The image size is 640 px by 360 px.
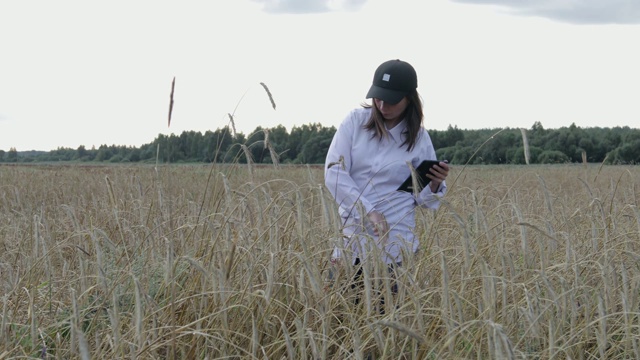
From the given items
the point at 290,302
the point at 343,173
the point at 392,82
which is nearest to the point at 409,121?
the point at 392,82

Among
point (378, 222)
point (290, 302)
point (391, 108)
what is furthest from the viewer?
point (391, 108)

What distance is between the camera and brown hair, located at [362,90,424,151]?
11.5ft

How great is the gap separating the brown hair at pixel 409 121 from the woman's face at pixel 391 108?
0.02 meters

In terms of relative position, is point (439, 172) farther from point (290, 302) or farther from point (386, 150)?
point (290, 302)

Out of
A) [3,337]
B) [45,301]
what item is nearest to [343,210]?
[45,301]

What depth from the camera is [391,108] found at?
3.49 m

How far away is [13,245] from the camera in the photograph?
4832 millimetres

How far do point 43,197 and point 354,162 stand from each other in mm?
6694

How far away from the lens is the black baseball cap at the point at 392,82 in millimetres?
3395

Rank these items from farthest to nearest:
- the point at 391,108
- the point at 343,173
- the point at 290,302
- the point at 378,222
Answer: the point at 391,108 < the point at 343,173 < the point at 378,222 < the point at 290,302

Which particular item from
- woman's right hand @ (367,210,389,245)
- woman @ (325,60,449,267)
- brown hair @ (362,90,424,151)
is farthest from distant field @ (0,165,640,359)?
brown hair @ (362,90,424,151)

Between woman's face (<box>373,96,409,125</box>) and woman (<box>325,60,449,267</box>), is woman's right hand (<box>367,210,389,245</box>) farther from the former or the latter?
woman's face (<box>373,96,409,125</box>)

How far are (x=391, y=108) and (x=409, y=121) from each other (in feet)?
0.41

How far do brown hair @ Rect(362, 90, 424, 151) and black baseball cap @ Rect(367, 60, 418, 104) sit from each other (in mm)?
88
